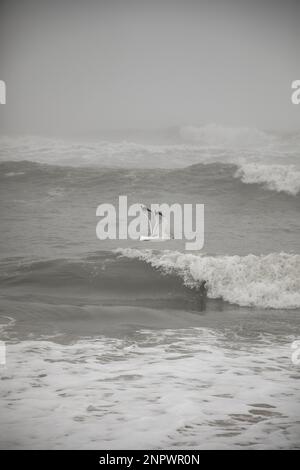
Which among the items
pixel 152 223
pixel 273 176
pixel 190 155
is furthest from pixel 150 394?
pixel 190 155

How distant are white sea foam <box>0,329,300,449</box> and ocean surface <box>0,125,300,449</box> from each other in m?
0.01

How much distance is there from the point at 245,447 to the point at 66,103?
5325cm

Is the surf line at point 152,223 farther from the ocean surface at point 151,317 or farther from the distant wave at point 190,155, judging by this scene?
the distant wave at point 190,155

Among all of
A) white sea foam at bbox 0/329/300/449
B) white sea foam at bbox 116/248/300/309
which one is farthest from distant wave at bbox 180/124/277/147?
white sea foam at bbox 0/329/300/449

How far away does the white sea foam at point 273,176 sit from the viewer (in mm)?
17625

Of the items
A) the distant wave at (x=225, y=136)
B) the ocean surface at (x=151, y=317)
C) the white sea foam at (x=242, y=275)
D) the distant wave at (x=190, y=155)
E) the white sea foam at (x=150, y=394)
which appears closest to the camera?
the white sea foam at (x=150, y=394)

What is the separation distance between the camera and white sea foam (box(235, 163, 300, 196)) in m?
17.6

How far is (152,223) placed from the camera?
14836mm

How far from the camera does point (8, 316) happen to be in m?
7.28

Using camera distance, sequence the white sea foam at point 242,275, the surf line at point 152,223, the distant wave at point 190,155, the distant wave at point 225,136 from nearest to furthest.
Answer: the white sea foam at point 242,275, the surf line at point 152,223, the distant wave at point 190,155, the distant wave at point 225,136

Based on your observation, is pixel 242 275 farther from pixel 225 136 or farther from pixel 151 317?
pixel 225 136

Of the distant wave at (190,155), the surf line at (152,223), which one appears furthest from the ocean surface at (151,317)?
the surf line at (152,223)

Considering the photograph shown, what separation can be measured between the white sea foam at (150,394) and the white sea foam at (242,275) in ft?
7.61

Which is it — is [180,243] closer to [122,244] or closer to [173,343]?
[122,244]
